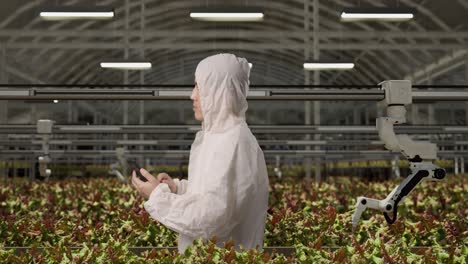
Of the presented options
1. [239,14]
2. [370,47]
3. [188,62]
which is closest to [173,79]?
[188,62]

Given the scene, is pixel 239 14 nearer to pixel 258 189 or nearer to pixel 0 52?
pixel 258 189

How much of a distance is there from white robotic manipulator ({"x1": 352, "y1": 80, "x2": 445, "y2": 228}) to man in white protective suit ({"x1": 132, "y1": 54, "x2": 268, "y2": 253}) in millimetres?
722

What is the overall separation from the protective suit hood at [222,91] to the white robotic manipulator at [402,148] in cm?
80

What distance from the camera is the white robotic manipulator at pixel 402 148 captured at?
285 cm

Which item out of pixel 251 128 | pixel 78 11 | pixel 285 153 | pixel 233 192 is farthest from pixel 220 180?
pixel 78 11

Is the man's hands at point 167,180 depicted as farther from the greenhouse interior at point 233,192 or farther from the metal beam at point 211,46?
the metal beam at point 211,46

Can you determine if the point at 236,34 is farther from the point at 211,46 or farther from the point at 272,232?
the point at 272,232

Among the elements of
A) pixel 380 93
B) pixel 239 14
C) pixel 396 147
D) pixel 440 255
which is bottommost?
pixel 440 255

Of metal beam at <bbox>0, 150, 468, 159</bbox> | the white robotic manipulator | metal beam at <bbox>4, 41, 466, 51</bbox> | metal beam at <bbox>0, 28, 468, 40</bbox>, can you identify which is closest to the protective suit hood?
the white robotic manipulator

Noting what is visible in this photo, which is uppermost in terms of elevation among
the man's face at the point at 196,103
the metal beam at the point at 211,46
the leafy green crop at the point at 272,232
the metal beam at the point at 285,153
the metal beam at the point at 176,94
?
the metal beam at the point at 211,46

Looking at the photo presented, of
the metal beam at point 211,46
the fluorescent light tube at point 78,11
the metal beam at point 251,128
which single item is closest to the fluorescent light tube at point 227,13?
the fluorescent light tube at point 78,11

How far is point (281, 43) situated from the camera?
2420 cm

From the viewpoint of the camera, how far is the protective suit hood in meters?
2.37

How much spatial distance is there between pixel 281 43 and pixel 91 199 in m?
20.1
